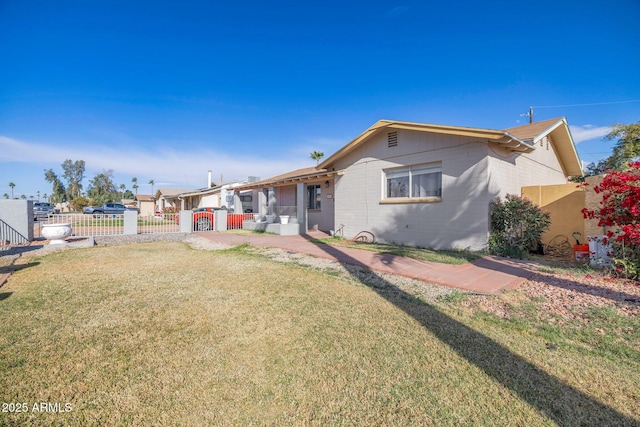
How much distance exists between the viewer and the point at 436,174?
379 inches

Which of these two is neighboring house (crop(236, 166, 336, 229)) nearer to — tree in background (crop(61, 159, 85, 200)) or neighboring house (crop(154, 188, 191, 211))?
neighboring house (crop(154, 188, 191, 211))

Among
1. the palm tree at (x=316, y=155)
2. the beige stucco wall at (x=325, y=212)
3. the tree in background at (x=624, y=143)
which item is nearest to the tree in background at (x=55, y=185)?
the palm tree at (x=316, y=155)

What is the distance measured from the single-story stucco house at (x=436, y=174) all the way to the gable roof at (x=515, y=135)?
30 millimetres

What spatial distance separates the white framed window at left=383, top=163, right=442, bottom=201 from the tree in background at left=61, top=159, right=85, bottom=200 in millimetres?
90187

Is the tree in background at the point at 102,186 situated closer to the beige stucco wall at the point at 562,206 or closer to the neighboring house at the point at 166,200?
the neighboring house at the point at 166,200

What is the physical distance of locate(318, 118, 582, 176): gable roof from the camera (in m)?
8.06

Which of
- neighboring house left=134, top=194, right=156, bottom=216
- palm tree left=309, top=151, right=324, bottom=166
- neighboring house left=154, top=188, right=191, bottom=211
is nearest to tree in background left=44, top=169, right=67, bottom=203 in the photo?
neighboring house left=134, top=194, right=156, bottom=216

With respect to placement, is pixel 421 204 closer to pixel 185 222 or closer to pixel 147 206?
pixel 185 222

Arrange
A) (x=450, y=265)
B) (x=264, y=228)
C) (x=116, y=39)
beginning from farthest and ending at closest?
(x=264, y=228) → (x=116, y=39) → (x=450, y=265)

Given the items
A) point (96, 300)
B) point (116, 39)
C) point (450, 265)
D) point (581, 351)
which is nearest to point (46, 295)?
point (96, 300)

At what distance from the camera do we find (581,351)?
2.93 metres

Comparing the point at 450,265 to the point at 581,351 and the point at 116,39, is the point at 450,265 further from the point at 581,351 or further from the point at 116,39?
the point at 116,39

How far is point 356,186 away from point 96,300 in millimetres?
9915

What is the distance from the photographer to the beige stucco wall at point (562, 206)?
28.5 ft
